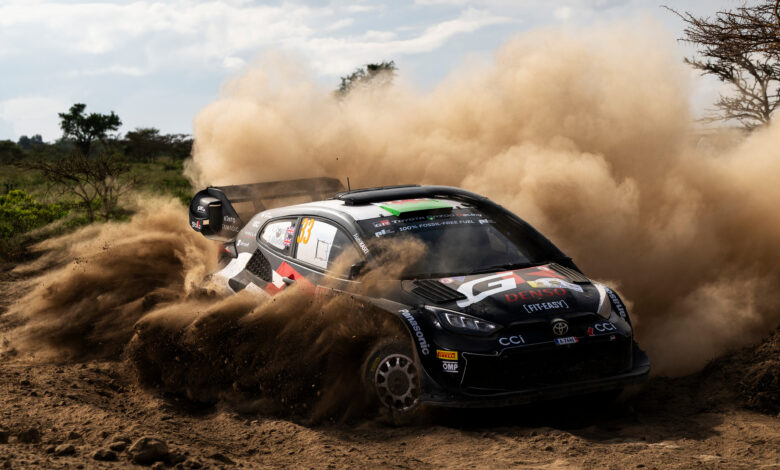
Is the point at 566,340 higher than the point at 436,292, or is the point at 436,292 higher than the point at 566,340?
the point at 436,292

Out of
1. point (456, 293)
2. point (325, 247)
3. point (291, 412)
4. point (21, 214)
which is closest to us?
point (456, 293)

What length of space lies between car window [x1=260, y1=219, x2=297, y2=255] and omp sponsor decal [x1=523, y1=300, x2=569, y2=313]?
2045mm

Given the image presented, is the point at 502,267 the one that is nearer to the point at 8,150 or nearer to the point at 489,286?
the point at 489,286

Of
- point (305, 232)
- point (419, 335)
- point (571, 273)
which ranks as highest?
point (305, 232)

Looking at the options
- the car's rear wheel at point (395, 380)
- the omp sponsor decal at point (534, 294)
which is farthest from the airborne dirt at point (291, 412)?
the omp sponsor decal at point (534, 294)

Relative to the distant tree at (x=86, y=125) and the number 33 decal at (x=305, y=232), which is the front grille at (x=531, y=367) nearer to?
the number 33 decal at (x=305, y=232)

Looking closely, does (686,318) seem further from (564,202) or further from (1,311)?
(1,311)

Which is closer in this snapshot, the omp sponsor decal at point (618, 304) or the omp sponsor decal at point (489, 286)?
the omp sponsor decal at point (489, 286)

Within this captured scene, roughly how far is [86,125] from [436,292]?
4260 cm

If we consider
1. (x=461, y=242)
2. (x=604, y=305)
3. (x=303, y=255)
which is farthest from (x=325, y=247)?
(x=604, y=305)

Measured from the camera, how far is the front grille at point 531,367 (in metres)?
4.75

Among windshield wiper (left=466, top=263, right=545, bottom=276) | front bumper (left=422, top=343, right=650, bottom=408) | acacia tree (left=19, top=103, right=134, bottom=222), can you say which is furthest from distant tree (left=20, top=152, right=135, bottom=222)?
front bumper (left=422, top=343, right=650, bottom=408)

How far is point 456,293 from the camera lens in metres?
5.07

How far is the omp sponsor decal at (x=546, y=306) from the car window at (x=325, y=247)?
1.28m
